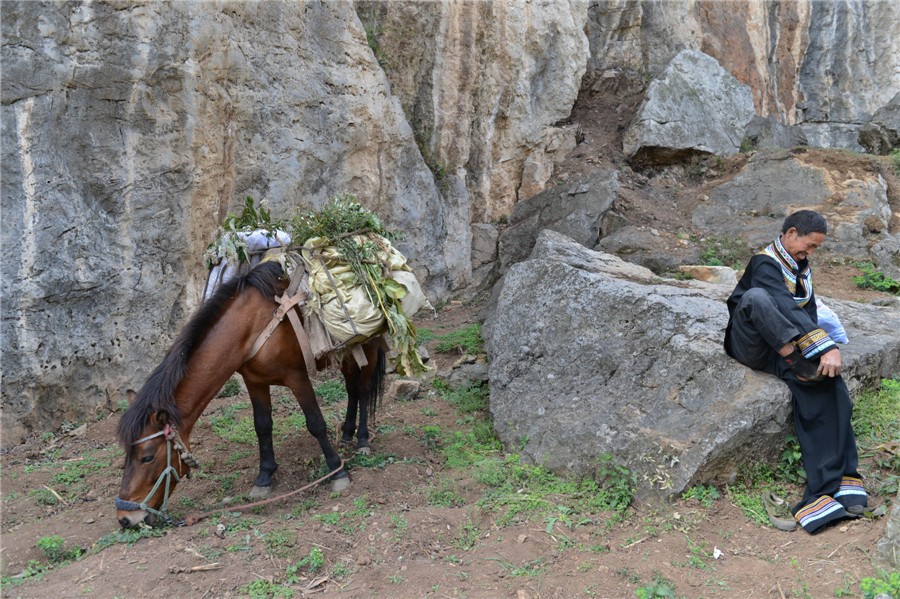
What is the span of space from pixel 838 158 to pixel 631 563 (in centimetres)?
959

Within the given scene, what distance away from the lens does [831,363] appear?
3.36m

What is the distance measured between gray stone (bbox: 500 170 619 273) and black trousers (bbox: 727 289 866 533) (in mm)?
5434

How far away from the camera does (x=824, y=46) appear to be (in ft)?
52.1

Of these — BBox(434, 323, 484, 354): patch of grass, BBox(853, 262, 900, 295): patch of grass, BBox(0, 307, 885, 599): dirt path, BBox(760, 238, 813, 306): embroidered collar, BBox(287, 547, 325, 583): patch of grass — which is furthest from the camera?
BBox(853, 262, 900, 295): patch of grass

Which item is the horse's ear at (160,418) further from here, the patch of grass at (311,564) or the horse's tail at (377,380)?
the horse's tail at (377,380)

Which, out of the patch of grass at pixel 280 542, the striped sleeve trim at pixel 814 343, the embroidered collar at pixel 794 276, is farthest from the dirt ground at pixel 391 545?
the embroidered collar at pixel 794 276

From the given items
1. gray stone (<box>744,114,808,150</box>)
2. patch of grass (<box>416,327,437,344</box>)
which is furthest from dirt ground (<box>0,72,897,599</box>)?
gray stone (<box>744,114,808,150</box>)

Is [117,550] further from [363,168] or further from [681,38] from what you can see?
[681,38]

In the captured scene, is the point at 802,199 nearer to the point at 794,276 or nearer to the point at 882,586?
the point at 794,276

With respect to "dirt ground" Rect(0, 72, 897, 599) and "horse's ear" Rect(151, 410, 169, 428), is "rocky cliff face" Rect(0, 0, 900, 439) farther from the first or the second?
"horse's ear" Rect(151, 410, 169, 428)

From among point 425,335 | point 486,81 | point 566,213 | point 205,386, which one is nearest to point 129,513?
point 205,386

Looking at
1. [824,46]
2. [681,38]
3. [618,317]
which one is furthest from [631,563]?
[824,46]

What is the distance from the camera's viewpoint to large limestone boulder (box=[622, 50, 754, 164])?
11.1m

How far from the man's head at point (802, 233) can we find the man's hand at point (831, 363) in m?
0.65
